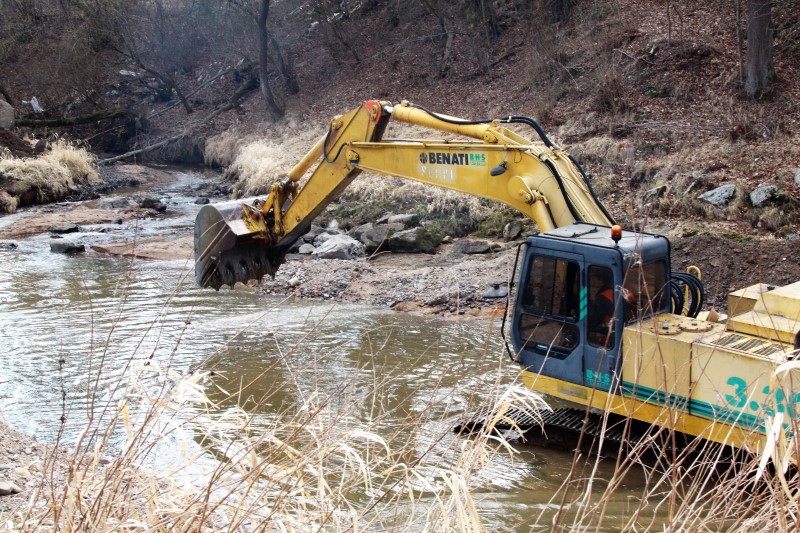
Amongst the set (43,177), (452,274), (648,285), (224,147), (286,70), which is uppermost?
(286,70)

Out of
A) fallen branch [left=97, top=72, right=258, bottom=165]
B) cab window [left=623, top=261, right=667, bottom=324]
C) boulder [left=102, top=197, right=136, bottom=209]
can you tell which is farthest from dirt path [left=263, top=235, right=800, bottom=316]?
fallen branch [left=97, top=72, right=258, bottom=165]

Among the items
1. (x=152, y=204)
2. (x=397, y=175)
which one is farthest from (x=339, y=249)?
(x=152, y=204)

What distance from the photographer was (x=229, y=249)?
34.3 feet

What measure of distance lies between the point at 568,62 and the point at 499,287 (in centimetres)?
1234

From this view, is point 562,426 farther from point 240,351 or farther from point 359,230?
point 359,230

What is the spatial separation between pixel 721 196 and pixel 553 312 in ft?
A: 28.8

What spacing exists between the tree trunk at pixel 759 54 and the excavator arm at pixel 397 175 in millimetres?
10970

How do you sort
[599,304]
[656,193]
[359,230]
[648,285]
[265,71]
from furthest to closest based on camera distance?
1. [265,71]
2. [359,230]
3. [656,193]
4. [648,285]
5. [599,304]

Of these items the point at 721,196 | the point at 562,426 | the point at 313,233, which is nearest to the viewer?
the point at 562,426

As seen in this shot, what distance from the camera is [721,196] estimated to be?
47.3 ft

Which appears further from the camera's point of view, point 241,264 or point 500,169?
point 241,264

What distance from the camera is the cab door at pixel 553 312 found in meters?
6.84

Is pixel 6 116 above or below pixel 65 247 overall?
above

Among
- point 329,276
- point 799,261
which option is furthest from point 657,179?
point 329,276
